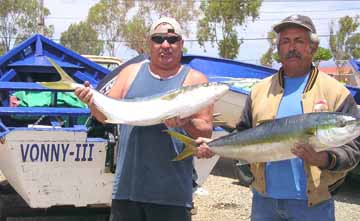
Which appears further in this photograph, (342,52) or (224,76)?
(342,52)

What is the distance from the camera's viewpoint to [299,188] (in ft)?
9.62

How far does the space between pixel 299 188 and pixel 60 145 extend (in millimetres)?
2362

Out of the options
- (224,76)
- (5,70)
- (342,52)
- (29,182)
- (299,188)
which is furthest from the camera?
(342,52)

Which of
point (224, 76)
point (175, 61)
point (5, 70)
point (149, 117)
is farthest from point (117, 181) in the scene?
point (224, 76)

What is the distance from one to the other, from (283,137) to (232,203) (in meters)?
4.79

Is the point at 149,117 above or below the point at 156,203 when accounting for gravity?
above

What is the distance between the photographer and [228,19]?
35312 mm

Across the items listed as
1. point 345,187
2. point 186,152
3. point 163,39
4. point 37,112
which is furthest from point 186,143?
point 345,187

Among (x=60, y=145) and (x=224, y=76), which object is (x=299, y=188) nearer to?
(x=60, y=145)

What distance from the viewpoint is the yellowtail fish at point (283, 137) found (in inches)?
104

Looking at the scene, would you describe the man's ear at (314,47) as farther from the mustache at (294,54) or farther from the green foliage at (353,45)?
the green foliage at (353,45)

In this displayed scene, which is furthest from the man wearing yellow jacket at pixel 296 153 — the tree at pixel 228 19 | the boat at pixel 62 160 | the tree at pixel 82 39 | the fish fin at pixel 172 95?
the tree at pixel 82 39

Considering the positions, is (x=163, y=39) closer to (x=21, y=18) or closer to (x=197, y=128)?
(x=197, y=128)

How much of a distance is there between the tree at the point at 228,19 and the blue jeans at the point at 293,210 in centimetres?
3192
